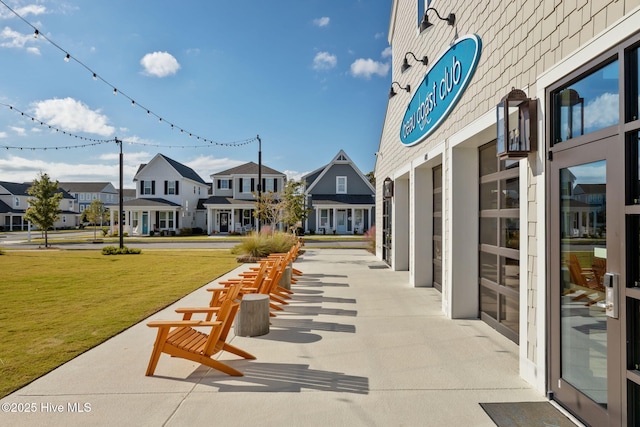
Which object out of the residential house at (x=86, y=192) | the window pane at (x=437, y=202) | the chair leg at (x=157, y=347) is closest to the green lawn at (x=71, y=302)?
the chair leg at (x=157, y=347)

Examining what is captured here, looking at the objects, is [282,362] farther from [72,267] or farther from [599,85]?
[72,267]

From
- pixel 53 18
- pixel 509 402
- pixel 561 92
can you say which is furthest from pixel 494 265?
pixel 53 18

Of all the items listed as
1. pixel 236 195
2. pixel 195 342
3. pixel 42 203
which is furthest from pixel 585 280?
pixel 236 195

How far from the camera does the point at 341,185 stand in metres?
36.4

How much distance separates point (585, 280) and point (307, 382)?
2.65 meters

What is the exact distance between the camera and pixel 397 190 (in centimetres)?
1242

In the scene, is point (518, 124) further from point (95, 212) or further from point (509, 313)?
point (95, 212)

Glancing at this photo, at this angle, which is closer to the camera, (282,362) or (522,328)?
(522,328)

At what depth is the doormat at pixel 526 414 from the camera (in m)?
3.25

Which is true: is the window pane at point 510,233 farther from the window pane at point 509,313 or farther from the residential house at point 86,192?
the residential house at point 86,192

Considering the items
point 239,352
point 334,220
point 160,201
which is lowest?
point 239,352

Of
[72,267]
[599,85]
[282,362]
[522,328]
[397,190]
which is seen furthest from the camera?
[72,267]

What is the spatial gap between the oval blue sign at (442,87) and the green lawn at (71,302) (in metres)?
6.05

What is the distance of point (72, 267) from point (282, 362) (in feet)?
41.3
